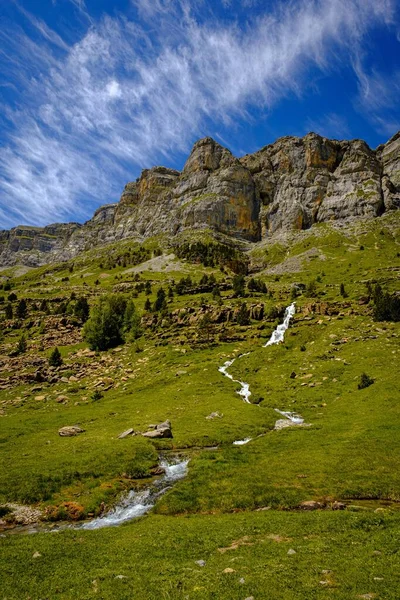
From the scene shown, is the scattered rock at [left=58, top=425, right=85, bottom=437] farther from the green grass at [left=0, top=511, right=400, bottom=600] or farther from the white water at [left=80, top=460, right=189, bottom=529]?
the green grass at [left=0, top=511, right=400, bottom=600]

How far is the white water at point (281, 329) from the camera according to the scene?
252ft

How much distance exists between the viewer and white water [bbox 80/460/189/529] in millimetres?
22719

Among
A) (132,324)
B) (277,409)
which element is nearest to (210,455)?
(277,409)

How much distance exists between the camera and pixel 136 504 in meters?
25.2

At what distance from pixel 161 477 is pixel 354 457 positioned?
1649cm

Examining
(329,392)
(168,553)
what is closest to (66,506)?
(168,553)

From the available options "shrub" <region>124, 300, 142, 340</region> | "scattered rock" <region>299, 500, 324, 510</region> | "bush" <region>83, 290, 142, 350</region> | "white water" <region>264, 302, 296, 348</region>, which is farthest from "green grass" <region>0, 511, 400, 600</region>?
"shrub" <region>124, 300, 142, 340</region>

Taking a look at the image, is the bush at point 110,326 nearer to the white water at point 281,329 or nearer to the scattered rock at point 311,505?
the white water at point 281,329

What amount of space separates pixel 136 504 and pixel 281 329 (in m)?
62.5

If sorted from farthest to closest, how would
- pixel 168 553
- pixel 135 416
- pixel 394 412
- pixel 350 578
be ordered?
1. pixel 135 416
2. pixel 394 412
3. pixel 168 553
4. pixel 350 578

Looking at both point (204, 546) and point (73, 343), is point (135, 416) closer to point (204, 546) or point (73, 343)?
point (204, 546)

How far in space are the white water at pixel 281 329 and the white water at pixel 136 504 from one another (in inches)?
1936

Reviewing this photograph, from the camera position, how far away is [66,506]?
2419cm

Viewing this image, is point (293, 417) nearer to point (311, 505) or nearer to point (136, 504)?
point (311, 505)
